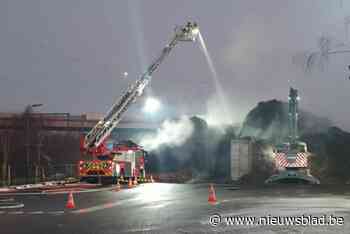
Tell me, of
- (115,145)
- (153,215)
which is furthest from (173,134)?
(153,215)

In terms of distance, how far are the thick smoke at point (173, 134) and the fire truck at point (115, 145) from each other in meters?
18.6

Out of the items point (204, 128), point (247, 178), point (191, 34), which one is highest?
point (191, 34)

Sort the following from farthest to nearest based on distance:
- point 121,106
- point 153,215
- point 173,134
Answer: point 173,134
point 121,106
point 153,215

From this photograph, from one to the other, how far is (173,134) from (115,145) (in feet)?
71.1

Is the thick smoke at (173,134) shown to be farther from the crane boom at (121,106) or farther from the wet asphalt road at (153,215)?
the wet asphalt road at (153,215)

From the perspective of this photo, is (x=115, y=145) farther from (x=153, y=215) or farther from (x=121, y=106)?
(x=153, y=215)

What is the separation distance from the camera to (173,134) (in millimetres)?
63469

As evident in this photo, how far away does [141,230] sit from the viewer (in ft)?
47.5

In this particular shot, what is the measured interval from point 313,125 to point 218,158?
9949mm

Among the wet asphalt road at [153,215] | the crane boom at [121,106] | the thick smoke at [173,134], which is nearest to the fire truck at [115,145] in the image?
the crane boom at [121,106]

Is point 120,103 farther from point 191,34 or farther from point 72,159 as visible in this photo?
point 72,159

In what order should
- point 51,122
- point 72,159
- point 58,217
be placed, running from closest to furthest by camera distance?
point 58,217, point 72,159, point 51,122

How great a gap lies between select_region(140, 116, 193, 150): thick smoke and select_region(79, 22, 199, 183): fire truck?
731 inches

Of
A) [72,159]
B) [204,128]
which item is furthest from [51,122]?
[204,128]
